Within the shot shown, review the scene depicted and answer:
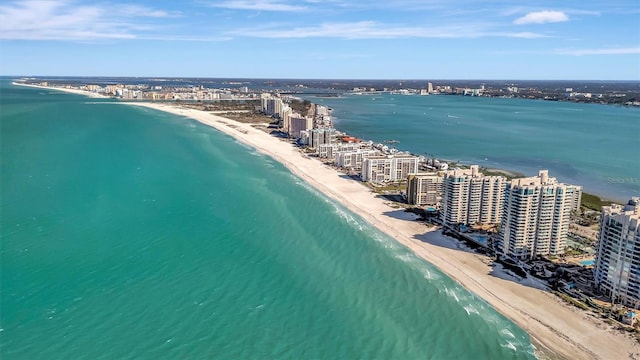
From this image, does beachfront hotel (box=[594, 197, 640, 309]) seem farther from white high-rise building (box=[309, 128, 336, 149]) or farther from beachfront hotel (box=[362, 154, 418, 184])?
white high-rise building (box=[309, 128, 336, 149])

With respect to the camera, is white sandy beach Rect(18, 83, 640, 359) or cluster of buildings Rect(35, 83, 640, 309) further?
cluster of buildings Rect(35, 83, 640, 309)

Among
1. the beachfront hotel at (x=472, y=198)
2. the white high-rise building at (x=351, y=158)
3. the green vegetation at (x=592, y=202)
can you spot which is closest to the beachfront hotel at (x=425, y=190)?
the beachfront hotel at (x=472, y=198)

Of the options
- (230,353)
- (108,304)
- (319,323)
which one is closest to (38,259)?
(108,304)

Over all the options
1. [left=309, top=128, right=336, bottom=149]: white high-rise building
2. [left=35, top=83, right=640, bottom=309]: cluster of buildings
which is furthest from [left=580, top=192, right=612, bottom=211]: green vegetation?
[left=309, top=128, right=336, bottom=149]: white high-rise building

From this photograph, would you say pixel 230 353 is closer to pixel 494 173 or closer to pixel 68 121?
pixel 494 173

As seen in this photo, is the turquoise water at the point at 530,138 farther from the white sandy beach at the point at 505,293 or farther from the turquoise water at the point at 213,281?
the turquoise water at the point at 213,281

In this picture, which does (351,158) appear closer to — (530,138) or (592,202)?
(592,202)
